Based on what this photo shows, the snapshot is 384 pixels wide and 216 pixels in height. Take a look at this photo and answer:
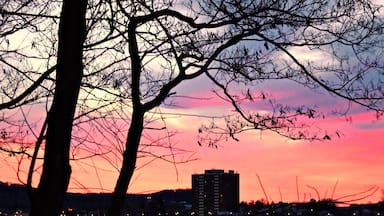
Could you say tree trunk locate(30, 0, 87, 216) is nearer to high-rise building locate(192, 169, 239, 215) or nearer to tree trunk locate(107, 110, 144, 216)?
high-rise building locate(192, 169, 239, 215)

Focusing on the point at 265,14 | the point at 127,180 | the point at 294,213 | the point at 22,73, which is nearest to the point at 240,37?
the point at 265,14

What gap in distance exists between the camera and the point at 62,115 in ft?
12.1

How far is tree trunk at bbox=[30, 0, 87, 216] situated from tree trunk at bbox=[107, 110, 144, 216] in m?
1.73

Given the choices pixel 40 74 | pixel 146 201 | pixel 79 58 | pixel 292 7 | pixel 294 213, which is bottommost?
pixel 294 213

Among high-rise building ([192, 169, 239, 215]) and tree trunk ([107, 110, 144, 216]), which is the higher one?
tree trunk ([107, 110, 144, 216])

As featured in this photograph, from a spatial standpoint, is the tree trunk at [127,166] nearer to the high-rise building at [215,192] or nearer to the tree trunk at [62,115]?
the high-rise building at [215,192]

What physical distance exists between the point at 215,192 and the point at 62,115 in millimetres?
1036

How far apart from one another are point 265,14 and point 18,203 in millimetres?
2719

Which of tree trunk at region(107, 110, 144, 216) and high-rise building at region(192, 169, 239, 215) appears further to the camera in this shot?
tree trunk at region(107, 110, 144, 216)

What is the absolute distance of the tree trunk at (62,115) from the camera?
11.7ft

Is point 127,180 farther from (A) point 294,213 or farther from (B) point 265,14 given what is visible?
(A) point 294,213

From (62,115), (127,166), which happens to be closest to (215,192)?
(62,115)

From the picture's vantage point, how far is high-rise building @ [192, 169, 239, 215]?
3.63 m

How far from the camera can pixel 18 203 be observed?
222 inches
